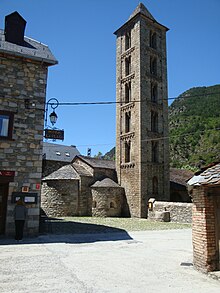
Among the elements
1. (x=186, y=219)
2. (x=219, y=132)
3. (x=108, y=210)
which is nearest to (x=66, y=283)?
(x=186, y=219)

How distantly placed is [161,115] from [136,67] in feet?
18.5

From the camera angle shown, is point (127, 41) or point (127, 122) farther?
point (127, 41)

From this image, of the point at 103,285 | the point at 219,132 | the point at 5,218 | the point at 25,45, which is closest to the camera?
the point at 103,285

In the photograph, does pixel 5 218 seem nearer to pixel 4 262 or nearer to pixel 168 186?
pixel 4 262

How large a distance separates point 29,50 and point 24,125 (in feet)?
12.6

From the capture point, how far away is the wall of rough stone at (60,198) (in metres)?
23.9

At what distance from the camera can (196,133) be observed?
71.0m

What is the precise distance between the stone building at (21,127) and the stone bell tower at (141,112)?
Result: 13.0 meters

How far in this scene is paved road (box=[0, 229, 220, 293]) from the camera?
4898 mm

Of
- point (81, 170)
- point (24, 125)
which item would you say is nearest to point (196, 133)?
point (81, 170)

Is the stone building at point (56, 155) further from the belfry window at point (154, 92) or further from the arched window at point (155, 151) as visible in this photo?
the belfry window at point (154, 92)

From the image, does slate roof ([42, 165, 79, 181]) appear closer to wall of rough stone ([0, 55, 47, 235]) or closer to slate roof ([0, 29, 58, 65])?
wall of rough stone ([0, 55, 47, 235])

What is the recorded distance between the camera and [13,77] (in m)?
11.8

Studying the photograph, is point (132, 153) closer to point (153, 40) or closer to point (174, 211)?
point (174, 211)
